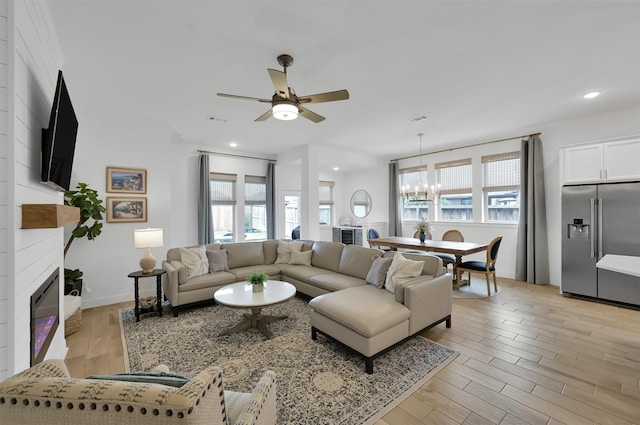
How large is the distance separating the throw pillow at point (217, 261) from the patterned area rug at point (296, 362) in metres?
0.84

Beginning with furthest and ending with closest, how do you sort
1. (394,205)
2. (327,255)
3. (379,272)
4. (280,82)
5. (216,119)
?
(394,205) < (327,255) < (216,119) < (379,272) < (280,82)

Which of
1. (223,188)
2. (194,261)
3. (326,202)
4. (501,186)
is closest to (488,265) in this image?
(501,186)

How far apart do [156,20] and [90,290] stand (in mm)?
3723

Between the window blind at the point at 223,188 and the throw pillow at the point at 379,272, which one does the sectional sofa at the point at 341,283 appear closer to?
the throw pillow at the point at 379,272

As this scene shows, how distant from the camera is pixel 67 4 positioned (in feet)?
6.30

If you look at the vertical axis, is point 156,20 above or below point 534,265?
above

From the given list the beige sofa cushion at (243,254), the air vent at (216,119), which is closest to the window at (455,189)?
the beige sofa cushion at (243,254)

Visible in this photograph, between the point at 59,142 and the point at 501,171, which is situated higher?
the point at 501,171

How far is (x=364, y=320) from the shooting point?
233 cm

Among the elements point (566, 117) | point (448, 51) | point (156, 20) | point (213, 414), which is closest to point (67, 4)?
point (156, 20)

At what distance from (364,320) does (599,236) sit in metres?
3.97

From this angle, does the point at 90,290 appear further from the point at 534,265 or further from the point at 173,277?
the point at 534,265

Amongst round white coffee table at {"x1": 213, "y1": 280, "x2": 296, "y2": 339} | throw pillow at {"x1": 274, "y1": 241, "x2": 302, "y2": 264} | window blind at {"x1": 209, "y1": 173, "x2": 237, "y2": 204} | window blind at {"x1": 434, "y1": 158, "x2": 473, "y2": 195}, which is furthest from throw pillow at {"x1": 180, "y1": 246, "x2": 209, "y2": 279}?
window blind at {"x1": 434, "y1": 158, "x2": 473, "y2": 195}

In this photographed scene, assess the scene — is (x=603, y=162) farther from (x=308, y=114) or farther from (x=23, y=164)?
(x=23, y=164)
